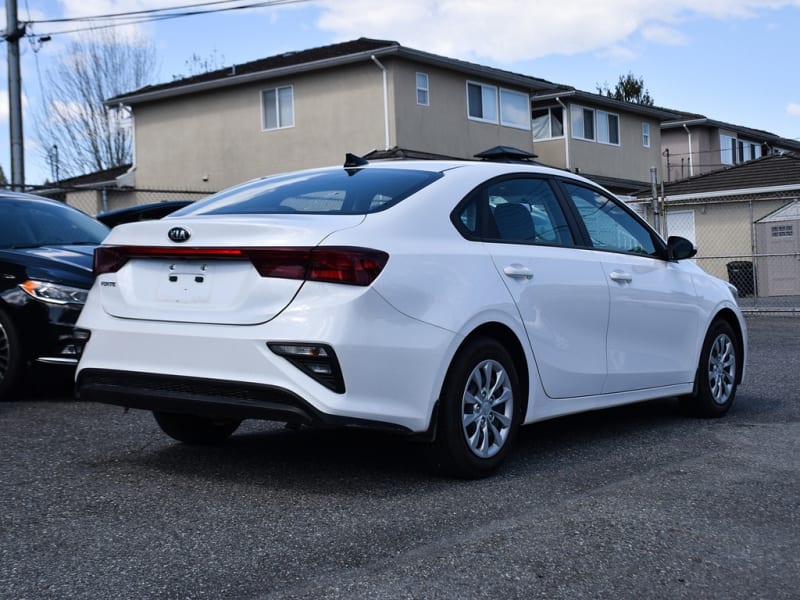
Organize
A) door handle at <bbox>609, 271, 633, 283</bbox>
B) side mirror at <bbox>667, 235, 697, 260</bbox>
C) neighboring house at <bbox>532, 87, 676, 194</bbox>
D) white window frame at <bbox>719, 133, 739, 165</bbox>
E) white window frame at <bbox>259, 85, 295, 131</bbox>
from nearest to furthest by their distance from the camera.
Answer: door handle at <bbox>609, 271, 633, 283</bbox> < side mirror at <bbox>667, 235, 697, 260</bbox> < white window frame at <bbox>259, 85, 295, 131</bbox> < neighboring house at <bbox>532, 87, 676, 194</bbox> < white window frame at <bbox>719, 133, 739, 165</bbox>

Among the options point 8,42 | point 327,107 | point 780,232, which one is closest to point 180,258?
point 8,42

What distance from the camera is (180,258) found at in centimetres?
495

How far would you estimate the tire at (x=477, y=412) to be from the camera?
504cm

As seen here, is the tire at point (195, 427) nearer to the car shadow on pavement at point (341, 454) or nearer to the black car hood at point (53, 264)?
the car shadow on pavement at point (341, 454)

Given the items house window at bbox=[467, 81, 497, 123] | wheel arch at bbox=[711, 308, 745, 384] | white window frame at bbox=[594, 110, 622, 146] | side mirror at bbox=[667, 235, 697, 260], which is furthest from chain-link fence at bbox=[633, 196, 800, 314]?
side mirror at bbox=[667, 235, 697, 260]

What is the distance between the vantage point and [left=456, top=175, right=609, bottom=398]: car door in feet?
18.3

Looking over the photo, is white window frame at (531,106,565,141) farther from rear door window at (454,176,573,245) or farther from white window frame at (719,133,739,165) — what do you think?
rear door window at (454,176,573,245)

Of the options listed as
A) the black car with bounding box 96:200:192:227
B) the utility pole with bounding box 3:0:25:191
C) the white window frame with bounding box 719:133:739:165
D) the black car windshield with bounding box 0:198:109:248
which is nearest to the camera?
the black car windshield with bounding box 0:198:109:248

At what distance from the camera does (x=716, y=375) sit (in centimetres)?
753

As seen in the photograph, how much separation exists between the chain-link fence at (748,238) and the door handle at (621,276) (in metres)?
18.2

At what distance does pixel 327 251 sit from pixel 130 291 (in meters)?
1.10

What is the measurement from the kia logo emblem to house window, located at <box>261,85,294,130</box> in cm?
2575

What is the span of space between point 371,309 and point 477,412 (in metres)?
0.95

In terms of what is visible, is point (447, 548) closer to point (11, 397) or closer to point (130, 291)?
point (130, 291)
